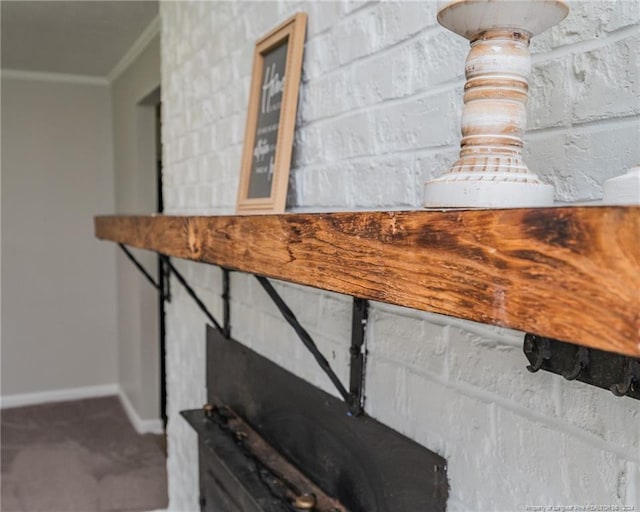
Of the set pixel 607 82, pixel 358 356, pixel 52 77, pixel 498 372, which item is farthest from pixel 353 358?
pixel 52 77

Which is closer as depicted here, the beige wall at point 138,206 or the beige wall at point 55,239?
the beige wall at point 138,206

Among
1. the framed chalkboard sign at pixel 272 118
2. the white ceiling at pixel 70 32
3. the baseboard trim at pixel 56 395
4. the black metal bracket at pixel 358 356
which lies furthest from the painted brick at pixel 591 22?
the baseboard trim at pixel 56 395

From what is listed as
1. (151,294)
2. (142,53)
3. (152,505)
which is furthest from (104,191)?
(152,505)

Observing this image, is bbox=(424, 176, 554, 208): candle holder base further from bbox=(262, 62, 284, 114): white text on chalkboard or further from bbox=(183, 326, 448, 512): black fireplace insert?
bbox=(262, 62, 284, 114): white text on chalkboard

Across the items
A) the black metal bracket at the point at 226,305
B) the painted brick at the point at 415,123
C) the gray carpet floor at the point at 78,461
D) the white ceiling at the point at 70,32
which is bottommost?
the gray carpet floor at the point at 78,461

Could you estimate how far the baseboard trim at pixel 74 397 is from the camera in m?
3.71

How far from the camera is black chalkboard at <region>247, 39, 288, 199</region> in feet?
4.02

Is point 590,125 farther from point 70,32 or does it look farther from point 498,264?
point 70,32

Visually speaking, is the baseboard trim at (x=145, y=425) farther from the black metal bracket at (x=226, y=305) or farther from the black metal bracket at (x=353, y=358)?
the black metal bracket at (x=353, y=358)

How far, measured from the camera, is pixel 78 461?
3.13 meters

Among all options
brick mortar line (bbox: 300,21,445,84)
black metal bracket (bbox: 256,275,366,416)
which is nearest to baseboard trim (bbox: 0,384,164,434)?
black metal bracket (bbox: 256,275,366,416)

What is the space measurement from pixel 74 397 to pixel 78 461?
1028 mm

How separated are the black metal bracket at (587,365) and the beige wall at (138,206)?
291 centimetres

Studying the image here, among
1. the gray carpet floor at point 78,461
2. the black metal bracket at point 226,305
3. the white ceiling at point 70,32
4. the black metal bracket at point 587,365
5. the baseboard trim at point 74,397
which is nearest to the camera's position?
the black metal bracket at point 587,365
